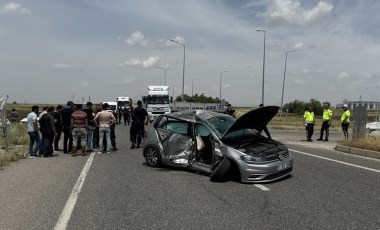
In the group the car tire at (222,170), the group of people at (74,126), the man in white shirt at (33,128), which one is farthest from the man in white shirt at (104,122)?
the car tire at (222,170)

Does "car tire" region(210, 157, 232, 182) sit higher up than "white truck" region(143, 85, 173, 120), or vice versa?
"white truck" region(143, 85, 173, 120)

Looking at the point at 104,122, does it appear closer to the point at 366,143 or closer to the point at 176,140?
the point at 176,140

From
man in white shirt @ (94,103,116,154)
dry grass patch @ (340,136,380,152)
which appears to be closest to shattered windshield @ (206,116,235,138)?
man in white shirt @ (94,103,116,154)

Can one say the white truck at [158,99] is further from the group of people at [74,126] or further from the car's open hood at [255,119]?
the car's open hood at [255,119]

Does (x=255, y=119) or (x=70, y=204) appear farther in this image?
(x=255, y=119)

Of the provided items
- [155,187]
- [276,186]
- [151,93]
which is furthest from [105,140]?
[151,93]

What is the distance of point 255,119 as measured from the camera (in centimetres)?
1025

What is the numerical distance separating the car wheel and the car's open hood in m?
2.51

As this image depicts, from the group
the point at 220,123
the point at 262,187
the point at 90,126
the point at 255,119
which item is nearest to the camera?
the point at 262,187

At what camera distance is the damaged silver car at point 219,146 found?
9.14 m

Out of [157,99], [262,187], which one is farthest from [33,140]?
[157,99]

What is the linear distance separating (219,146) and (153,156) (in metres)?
2.69

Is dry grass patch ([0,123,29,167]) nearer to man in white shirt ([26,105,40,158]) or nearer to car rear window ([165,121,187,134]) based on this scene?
man in white shirt ([26,105,40,158])

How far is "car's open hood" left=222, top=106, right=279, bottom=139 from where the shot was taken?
9.74 meters
